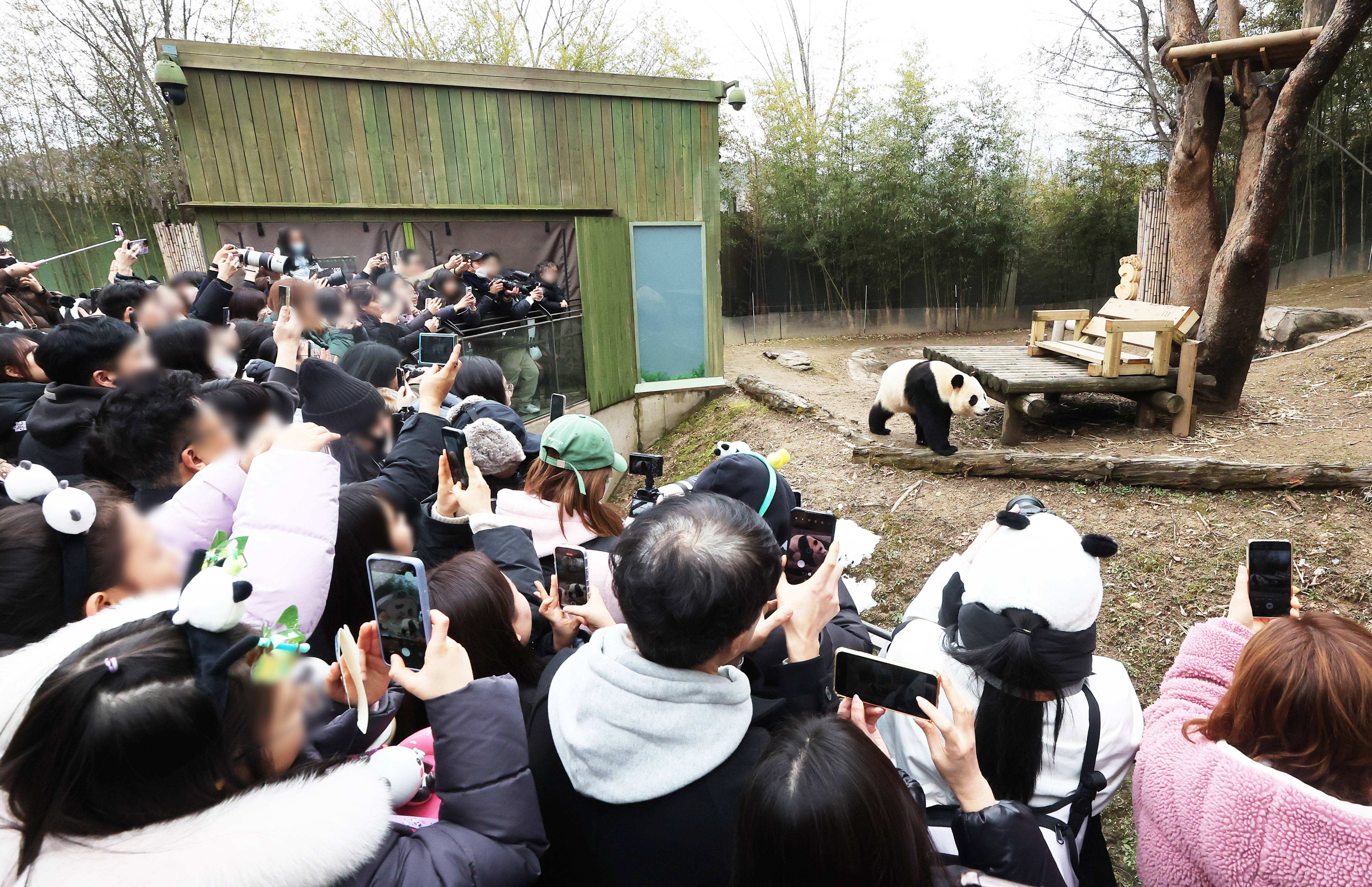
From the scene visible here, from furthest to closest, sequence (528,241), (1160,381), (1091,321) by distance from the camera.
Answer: (528,241) < (1091,321) < (1160,381)

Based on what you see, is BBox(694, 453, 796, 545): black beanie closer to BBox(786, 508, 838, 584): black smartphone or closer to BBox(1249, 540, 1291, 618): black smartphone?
BBox(786, 508, 838, 584): black smartphone

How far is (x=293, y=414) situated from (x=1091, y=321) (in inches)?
245

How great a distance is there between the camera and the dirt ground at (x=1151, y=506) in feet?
9.84

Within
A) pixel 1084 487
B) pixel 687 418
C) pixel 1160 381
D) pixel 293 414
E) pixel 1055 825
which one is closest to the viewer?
pixel 1055 825

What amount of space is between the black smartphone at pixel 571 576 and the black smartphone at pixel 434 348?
1701 mm

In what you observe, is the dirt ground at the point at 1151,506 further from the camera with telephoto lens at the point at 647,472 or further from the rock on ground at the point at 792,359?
the rock on ground at the point at 792,359

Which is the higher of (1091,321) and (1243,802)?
(1091,321)

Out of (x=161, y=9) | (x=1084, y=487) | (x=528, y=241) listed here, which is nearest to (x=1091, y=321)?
(x=1084, y=487)

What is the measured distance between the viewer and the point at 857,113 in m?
12.4

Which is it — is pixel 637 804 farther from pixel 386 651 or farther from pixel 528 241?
pixel 528 241

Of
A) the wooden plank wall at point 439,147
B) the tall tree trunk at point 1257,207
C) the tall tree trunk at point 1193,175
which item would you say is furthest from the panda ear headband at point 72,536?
the tall tree trunk at point 1193,175

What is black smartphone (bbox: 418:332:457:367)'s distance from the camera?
9.84 feet

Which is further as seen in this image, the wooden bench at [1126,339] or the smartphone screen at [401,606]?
the wooden bench at [1126,339]

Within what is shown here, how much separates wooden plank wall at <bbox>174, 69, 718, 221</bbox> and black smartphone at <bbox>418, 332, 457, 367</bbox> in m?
3.98
